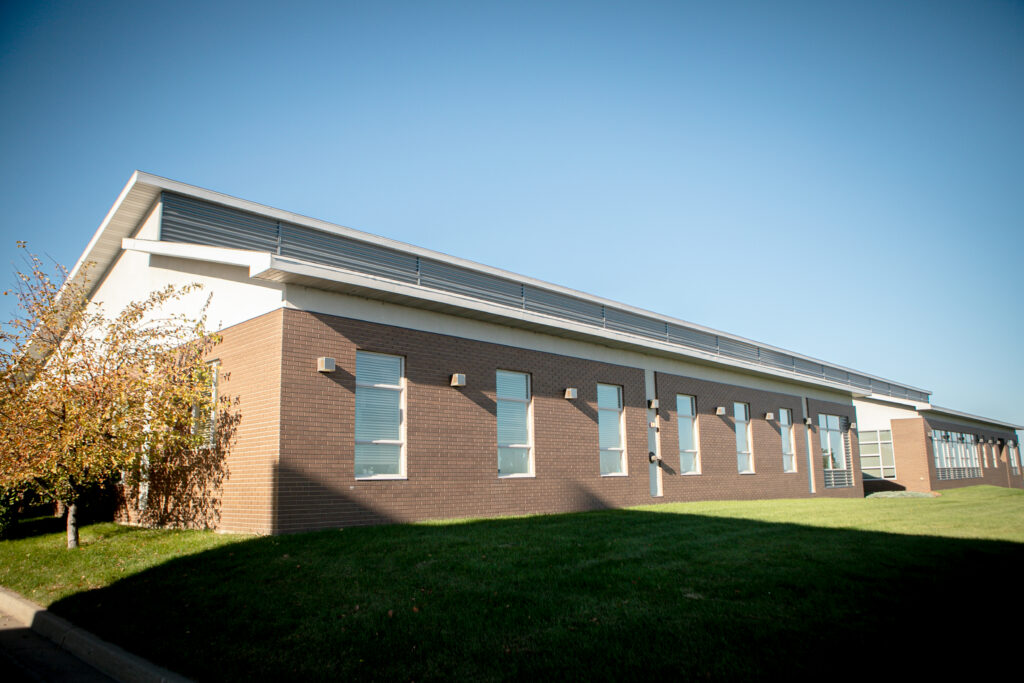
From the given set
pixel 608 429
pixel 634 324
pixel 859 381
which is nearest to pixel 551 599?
pixel 608 429

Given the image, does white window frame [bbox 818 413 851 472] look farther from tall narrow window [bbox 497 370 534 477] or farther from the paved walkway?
the paved walkway

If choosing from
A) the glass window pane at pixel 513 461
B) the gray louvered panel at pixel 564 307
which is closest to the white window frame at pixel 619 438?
the gray louvered panel at pixel 564 307

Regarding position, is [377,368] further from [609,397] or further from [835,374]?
[835,374]

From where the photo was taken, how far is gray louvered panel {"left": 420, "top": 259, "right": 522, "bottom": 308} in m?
14.6

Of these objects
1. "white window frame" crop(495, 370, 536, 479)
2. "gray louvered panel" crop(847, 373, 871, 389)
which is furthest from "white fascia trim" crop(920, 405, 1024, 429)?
"white window frame" crop(495, 370, 536, 479)

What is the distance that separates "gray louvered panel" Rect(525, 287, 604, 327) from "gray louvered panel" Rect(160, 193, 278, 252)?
6002 mm

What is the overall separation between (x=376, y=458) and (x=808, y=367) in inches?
780

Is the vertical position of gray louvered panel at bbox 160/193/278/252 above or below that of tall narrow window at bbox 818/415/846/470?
above

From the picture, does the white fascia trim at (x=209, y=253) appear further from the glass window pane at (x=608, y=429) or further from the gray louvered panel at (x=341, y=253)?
the glass window pane at (x=608, y=429)

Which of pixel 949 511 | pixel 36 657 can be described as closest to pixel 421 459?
pixel 36 657

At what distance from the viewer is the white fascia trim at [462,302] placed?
11.3 metres

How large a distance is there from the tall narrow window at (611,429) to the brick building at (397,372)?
5 centimetres

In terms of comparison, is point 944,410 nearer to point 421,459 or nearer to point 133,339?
point 421,459

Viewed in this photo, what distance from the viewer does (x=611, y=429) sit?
17.9m
